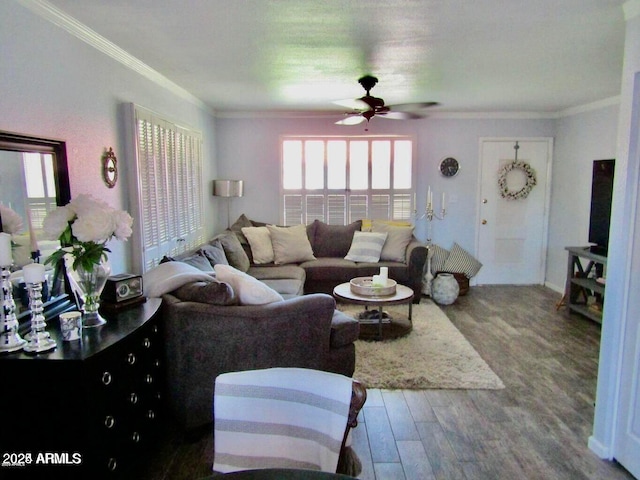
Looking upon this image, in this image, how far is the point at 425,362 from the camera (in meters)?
3.54

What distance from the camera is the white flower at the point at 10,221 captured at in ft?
6.21

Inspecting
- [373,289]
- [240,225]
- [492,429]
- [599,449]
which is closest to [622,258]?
[599,449]

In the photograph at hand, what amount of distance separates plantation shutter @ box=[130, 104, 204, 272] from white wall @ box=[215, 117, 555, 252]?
1132 millimetres

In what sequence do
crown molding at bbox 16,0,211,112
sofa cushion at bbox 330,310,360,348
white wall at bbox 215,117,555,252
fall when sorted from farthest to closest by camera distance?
white wall at bbox 215,117,555,252 → sofa cushion at bbox 330,310,360,348 → crown molding at bbox 16,0,211,112

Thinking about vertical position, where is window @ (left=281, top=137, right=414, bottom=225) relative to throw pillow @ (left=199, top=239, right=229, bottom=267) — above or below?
above

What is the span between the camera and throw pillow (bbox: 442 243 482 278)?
230 inches

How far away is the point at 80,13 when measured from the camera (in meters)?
2.42

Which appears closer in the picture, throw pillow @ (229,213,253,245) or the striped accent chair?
the striped accent chair

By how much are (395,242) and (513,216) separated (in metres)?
1.96

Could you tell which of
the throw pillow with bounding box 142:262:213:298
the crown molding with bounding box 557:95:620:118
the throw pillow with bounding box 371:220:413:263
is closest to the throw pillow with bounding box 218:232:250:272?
the throw pillow with bounding box 371:220:413:263

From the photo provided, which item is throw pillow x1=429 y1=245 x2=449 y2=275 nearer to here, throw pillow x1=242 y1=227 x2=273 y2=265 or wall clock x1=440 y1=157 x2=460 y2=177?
wall clock x1=440 y1=157 x2=460 y2=177

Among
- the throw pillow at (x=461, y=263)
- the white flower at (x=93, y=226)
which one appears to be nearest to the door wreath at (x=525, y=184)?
the throw pillow at (x=461, y=263)

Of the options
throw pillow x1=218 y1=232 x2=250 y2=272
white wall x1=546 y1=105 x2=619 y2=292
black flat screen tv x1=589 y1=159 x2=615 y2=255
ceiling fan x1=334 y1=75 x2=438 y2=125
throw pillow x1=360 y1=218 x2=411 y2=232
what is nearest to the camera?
ceiling fan x1=334 y1=75 x2=438 y2=125

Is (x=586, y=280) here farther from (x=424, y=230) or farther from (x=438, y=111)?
(x=438, y=111)
